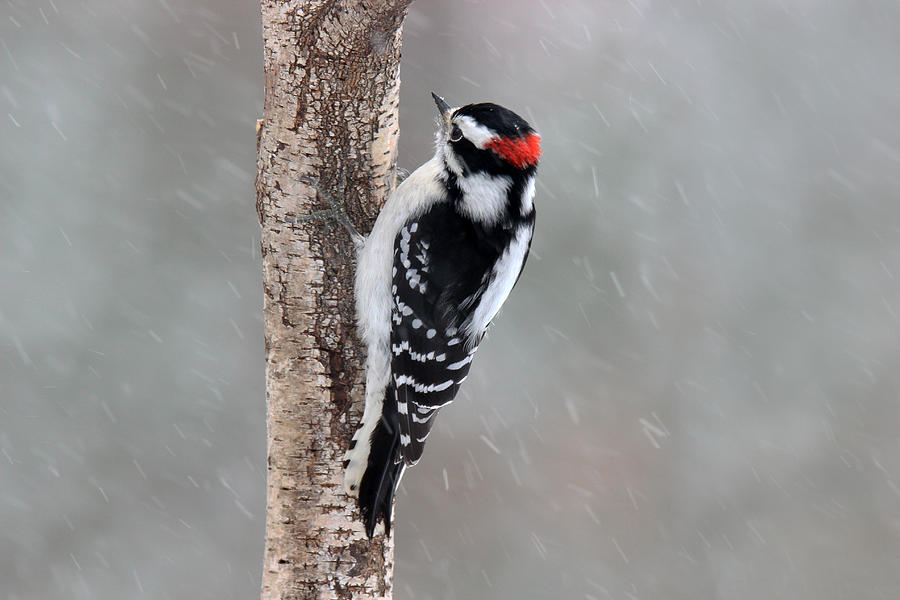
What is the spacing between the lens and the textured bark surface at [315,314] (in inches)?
111

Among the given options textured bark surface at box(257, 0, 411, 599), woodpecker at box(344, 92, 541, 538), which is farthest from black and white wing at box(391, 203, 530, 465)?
textured bark surface at box(257, 0, 411, 599)

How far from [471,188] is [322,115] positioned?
21.9 inches

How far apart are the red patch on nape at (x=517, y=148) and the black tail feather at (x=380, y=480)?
2.69 feet

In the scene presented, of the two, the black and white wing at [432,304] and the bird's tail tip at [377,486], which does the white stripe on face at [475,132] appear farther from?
the bird's tail tip at [377,486]

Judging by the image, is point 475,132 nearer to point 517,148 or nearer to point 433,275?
point 517,148

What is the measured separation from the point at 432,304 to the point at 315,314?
0.38 metres

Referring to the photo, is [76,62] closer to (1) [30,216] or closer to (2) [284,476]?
(1) [30,216]

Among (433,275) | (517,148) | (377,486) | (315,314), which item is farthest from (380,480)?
(517,148)

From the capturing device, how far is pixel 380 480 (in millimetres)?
2979

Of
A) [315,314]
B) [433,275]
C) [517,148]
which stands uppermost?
[517,148]

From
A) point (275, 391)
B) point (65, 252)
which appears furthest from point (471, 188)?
point (65, 252)

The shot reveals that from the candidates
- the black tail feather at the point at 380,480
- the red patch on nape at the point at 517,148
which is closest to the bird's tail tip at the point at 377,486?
the black tail feather at the point at 380,480

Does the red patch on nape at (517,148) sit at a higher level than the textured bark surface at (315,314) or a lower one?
higher

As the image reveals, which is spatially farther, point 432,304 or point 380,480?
point 432,304
